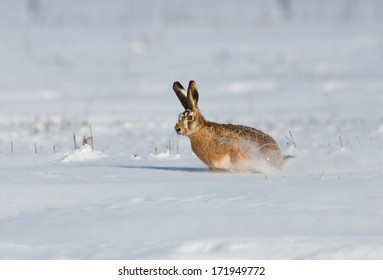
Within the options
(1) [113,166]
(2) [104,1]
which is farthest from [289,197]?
(2) [104,1]

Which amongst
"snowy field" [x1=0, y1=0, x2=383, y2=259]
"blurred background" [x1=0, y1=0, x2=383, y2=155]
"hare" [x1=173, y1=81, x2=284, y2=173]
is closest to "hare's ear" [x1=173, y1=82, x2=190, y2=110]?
"hare" [x1=173, y1=81, x2=284, y2=173]

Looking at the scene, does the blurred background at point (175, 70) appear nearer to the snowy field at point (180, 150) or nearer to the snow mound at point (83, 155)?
the snowy field at point (180, 150)

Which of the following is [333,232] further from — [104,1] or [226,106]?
[104,1]

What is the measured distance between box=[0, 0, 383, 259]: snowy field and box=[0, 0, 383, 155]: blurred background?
78mm

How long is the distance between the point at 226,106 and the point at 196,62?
10410 millimetres

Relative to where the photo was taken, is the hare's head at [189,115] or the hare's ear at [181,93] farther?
the hare's ear at [181,93]

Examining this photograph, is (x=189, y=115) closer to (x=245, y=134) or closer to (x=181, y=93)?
(x=181, y=93)

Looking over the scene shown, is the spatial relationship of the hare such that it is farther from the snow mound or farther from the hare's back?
the snow mound

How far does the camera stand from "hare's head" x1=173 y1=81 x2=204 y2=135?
6.80m

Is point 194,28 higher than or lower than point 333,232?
higher

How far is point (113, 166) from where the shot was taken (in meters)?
7.59

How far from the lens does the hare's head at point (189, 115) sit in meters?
6.80

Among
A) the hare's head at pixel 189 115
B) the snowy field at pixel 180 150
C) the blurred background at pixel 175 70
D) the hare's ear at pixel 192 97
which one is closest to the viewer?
the snowy field at pixel 180 150

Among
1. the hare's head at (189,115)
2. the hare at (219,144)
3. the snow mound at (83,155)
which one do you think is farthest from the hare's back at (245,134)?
the snow mound at (83,155)
